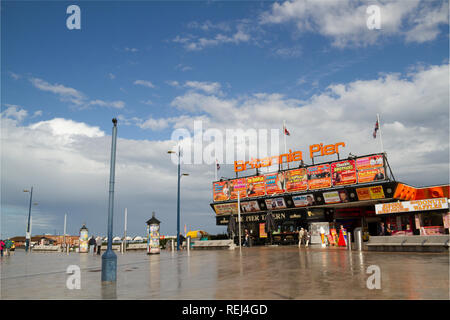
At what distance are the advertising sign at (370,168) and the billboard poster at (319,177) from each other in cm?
373

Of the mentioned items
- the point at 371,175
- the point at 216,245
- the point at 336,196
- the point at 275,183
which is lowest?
the point at 216,245

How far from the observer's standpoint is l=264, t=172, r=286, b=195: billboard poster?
4567cm

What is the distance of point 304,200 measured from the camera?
1710 inches

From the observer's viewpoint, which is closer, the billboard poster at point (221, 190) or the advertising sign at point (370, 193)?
the advertising sign at point (370, 193)

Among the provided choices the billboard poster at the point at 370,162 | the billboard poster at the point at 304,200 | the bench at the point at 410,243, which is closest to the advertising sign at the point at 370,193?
the billboard poster at the point at 370,162

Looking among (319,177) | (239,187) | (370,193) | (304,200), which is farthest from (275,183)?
(370,193)

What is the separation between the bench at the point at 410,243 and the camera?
70.1ft

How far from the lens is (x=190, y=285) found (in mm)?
10789

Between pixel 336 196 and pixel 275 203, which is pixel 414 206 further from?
pixel 275 203

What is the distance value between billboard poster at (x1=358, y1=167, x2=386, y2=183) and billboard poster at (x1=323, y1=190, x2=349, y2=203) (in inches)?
97.1

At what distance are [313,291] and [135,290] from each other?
486 cm

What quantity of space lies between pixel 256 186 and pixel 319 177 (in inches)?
370

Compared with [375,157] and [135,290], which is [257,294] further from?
[375,157]

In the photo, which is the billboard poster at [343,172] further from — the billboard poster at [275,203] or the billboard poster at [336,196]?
the billboard poster at [275,203]
